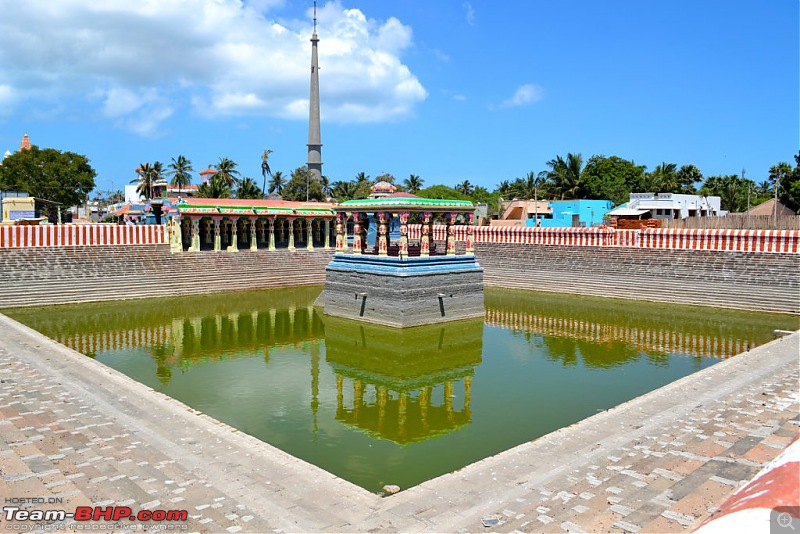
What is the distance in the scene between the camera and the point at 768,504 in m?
2.85

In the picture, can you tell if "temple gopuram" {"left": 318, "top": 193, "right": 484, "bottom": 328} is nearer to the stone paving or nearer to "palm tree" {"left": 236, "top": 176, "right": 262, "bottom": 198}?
the stone paving

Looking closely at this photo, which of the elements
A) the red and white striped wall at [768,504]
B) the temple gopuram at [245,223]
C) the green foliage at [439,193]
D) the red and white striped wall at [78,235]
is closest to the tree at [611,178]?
the green foliage at [439,193]

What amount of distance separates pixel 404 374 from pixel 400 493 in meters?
5.68

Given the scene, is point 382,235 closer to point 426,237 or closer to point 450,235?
point 426,237

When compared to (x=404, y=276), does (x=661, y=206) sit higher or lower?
higher

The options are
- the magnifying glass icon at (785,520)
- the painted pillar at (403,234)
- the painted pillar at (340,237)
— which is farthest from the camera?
the painted pillar at (340,237)

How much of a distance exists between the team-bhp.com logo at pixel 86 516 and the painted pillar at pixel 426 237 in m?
12.0

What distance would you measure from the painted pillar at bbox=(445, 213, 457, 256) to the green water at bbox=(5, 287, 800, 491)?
2192mm

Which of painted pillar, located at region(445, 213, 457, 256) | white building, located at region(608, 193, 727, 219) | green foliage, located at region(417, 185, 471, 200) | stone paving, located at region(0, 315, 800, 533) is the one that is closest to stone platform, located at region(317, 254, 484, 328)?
painted pillar, located at region(445, 213, 457, 256)

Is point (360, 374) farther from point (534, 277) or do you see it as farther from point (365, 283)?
point (534, 277)

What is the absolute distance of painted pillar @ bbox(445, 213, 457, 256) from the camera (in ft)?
56.3

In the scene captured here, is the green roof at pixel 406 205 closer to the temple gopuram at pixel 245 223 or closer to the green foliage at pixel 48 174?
the temple gopuram at pixel 245 223

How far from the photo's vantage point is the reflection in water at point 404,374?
27.8 ft

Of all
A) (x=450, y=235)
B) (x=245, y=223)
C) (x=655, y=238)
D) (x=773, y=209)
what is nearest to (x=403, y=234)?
(x=450, y=235)
